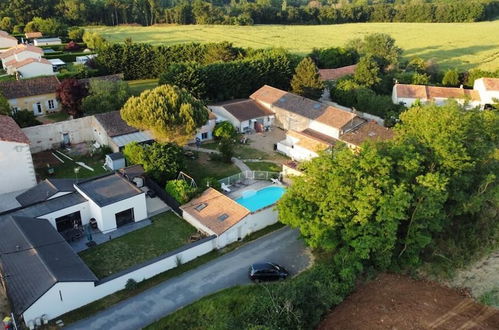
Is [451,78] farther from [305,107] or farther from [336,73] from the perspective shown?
[305,107]

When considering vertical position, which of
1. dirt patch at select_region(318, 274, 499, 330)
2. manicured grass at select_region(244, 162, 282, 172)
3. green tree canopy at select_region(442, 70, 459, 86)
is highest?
green tree canopy at select_region(442, 70, 459, 86)

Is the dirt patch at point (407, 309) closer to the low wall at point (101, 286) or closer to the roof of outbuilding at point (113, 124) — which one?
the low wall at point (101, 286)

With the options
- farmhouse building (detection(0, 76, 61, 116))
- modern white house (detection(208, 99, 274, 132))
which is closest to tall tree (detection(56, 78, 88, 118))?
farmhouse building (detection(0, 76, 61, 116))

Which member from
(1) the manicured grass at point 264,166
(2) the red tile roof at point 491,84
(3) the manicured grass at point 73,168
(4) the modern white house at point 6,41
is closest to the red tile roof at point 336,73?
(2) the red tile roof at point 491,84

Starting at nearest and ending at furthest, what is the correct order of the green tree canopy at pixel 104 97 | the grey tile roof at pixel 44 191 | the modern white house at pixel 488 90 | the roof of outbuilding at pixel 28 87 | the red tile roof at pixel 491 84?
the grey tile roof at pixel 44 191, the green tree canopy at pixel 104 97, the roof of outbuilding at pixel 28 87, the modern white house at pixel 488 90, the red tile roof at pixel 491 84

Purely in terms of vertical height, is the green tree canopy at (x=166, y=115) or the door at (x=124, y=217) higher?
the green tree canopy at (x=166, y=115)

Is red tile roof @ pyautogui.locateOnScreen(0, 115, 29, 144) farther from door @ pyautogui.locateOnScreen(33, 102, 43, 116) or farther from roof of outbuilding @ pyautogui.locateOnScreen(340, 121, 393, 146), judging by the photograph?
roof of outbuilding @ pyautogui.locateOnScreen(340, 121, 393, 146)
